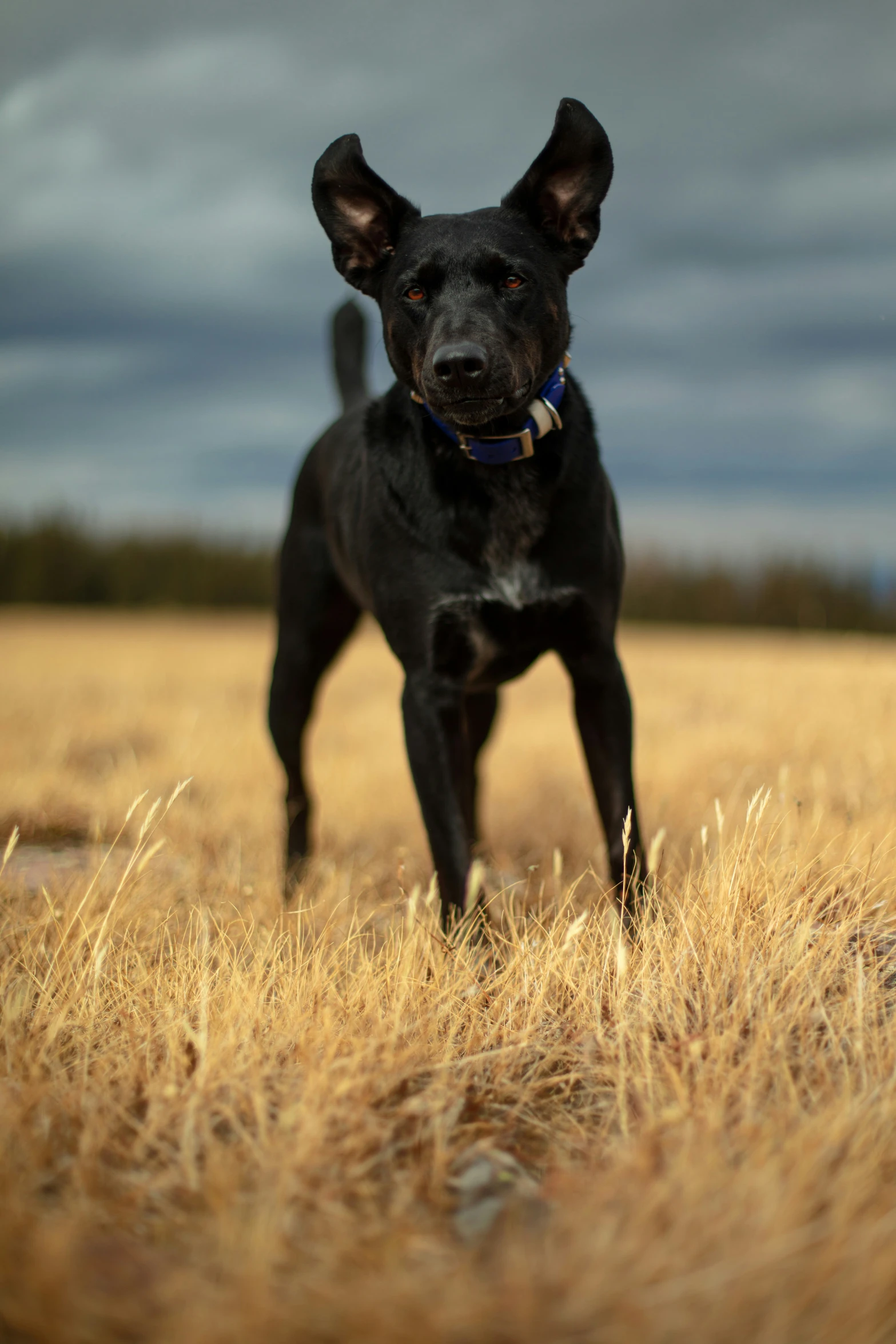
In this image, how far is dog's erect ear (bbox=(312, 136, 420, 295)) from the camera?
2725 mm

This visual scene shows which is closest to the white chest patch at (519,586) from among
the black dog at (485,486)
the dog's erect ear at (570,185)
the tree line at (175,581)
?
the black dog at (485,486)

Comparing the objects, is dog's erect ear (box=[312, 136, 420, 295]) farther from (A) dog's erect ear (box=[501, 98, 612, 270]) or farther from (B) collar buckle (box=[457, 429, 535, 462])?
(B) collar buckle (box=[457, 429, 535, 462])

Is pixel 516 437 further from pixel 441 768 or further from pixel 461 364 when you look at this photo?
pixel 441 768

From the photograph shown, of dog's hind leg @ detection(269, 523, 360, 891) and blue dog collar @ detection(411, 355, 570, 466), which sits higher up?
blue dog collar @ detection(411, 355, 570, 466)

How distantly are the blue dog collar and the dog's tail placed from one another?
178 centimetres

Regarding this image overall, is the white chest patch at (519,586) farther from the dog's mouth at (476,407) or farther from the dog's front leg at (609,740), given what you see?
the dog's mouth at (476,407)

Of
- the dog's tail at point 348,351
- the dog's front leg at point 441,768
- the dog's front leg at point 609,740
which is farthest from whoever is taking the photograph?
the dog's tail at point 348,351

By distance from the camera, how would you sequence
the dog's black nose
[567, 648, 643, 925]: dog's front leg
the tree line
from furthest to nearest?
the tree line, [567, 648, 643, 925]: dog's front leg, the dog's black nose

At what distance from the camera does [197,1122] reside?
4.80ft

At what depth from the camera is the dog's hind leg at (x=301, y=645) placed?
12.3ft

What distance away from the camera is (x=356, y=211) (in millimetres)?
2814

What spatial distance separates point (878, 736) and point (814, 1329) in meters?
3.71

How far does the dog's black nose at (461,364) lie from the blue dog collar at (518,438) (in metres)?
0.23

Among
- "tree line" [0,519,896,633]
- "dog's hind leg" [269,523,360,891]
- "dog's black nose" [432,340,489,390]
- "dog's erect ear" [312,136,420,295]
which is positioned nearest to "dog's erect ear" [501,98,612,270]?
"dog's erect ear" [312,136,420,295]
